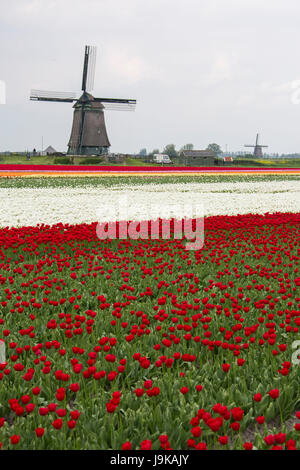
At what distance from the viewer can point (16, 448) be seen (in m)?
3.20

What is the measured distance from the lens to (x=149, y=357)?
4672 mm

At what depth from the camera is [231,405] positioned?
3670 millimetres

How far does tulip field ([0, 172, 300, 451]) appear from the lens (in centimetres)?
333

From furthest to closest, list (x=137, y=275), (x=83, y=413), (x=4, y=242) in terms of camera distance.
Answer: (x=4, y=242), (x=137, y=275), (x=83, y=413)

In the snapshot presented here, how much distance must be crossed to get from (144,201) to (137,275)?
1442cm

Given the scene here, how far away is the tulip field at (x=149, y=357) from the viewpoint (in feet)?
10.9

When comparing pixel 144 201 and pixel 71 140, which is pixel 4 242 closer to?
pixel 144 201

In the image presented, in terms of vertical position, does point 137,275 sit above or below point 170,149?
below

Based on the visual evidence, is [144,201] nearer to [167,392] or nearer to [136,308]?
[136,308]

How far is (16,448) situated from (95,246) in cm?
754

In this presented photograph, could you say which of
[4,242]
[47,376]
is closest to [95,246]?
[4,242]
